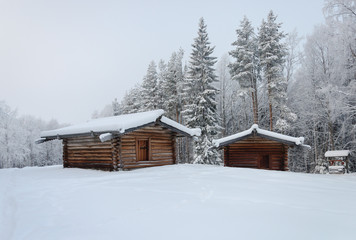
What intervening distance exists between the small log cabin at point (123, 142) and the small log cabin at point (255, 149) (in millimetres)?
3323

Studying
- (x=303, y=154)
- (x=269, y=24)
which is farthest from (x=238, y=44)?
(x=303, y=154)

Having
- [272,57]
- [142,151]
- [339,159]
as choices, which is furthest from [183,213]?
[272,57]

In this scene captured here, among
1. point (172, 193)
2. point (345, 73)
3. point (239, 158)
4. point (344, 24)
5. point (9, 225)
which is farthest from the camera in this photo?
point (239, 158)

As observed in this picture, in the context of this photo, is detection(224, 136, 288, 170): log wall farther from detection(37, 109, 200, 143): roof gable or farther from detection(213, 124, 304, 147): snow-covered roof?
detection(37, 109, 200, 143): roof gable

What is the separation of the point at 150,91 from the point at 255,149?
20596 mm

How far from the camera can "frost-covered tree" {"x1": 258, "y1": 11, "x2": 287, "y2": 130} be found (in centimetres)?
2508

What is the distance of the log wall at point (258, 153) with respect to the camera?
59.0 feet

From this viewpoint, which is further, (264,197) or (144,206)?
(264,197)

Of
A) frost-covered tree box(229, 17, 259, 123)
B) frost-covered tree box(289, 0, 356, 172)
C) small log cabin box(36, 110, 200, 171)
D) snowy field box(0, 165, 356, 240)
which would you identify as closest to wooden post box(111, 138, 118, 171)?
small log cabin box(36, 110, 200, 171)

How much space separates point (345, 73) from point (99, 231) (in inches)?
718

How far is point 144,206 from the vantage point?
19.6 ft

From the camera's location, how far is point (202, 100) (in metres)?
24.9

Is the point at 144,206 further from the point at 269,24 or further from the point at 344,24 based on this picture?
the point at 269,24

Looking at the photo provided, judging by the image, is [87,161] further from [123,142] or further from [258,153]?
[258,153]
